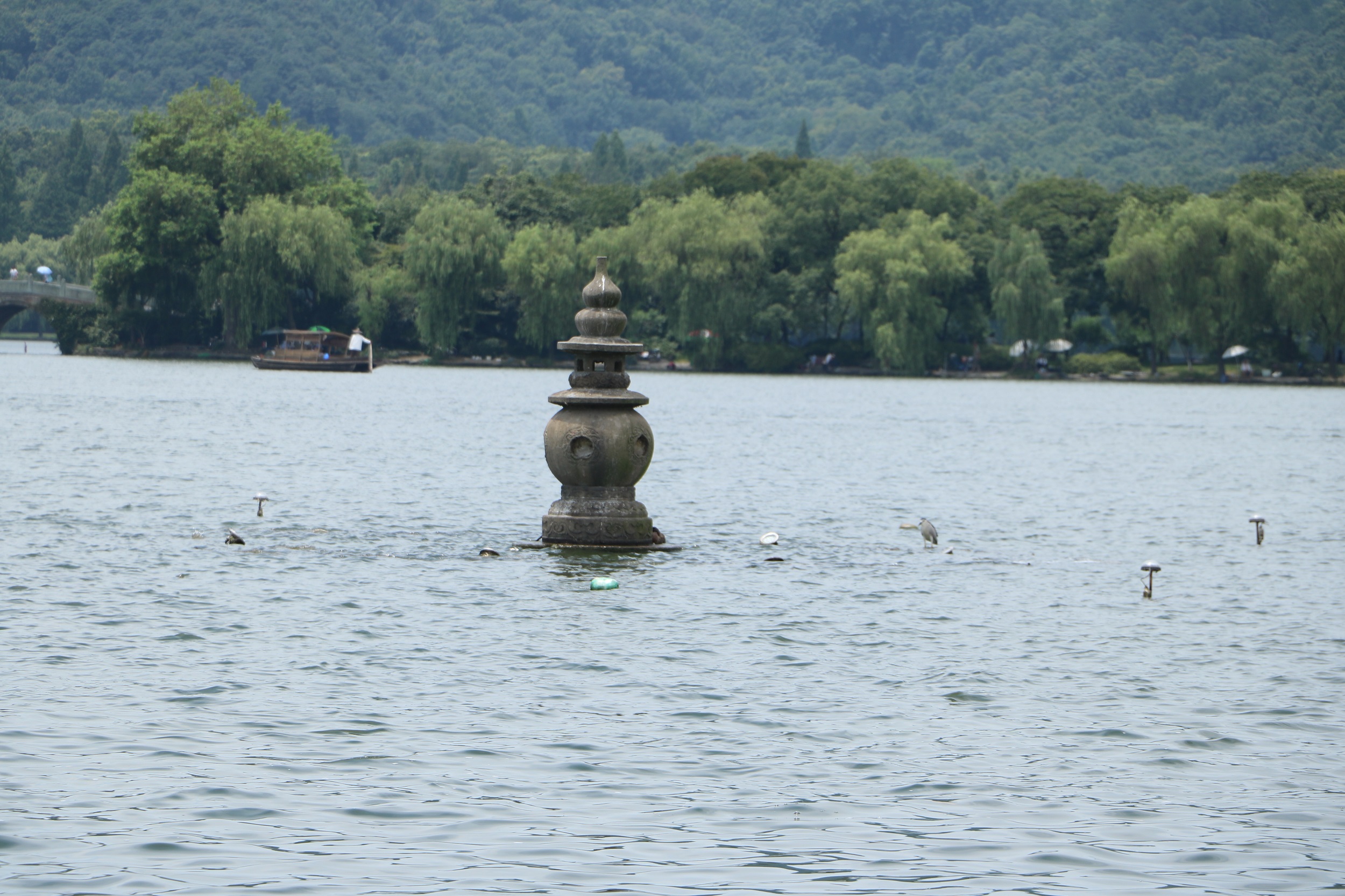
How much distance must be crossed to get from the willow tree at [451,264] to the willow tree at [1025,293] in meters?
33.3

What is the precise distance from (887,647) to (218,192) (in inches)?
4422

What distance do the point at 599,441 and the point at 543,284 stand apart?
9323 centimetres

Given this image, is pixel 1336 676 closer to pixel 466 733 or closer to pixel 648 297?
pixel 466 733

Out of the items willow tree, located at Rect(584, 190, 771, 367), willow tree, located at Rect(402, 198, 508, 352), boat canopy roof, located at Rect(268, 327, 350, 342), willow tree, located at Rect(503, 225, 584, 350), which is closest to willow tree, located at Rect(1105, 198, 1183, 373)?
willow tree, located at Rect(584, 190, 771, 367)

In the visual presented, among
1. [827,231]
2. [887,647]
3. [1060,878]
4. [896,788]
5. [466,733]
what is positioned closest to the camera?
[1060,878]

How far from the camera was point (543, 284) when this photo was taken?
11844 centimetres

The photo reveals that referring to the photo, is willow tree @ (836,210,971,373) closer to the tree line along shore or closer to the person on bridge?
the tree line along shore

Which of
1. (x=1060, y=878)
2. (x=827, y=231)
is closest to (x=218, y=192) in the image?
(x=827, y=231)

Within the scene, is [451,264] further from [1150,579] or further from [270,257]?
[1150,579]

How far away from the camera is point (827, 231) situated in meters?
124

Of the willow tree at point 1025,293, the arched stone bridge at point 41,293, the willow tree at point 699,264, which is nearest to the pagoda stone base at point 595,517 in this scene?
the willow tree at point 1025,293

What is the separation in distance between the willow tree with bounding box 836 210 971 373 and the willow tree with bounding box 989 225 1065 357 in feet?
8.09

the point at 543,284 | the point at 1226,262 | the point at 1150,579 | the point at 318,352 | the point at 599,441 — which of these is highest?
the point at 1226,262

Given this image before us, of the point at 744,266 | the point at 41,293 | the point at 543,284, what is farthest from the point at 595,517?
the point at 41,293
